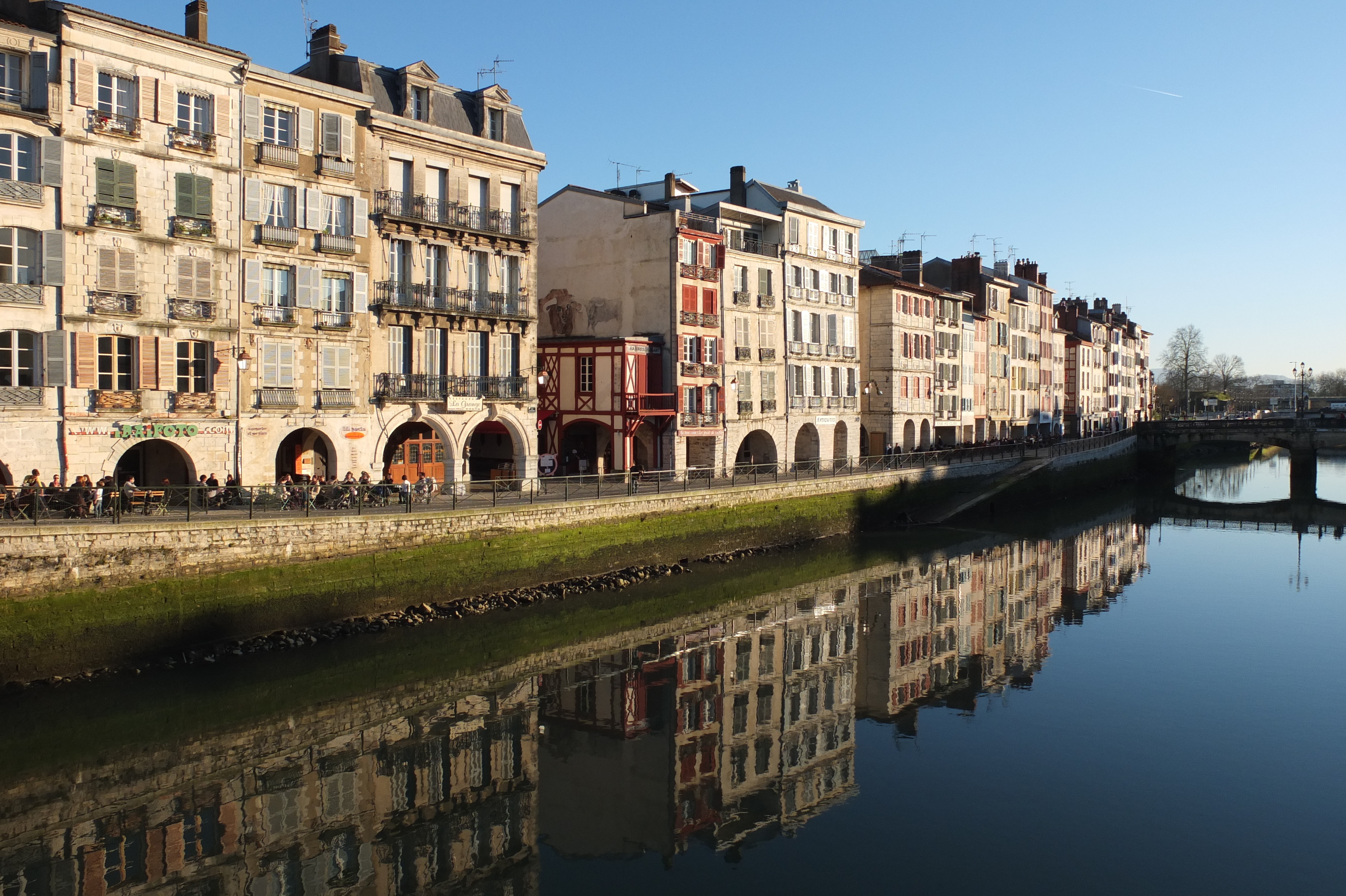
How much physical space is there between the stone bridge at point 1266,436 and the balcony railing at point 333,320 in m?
63.3

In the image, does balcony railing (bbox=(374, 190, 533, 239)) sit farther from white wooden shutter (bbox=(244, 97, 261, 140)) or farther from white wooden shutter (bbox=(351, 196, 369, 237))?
white wooden shutter (bbox=(244, 97, 261, 140))

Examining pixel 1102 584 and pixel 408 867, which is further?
pixel 1102 584

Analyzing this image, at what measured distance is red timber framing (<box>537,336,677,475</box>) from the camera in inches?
1732

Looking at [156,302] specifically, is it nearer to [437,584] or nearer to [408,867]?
[437,584]

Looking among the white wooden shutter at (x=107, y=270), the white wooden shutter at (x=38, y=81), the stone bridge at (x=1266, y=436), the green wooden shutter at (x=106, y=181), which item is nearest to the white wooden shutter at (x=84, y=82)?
the white wooden shutter at (x=38, y=81)

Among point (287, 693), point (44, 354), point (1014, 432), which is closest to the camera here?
point (287, 693)

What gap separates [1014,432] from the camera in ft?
272

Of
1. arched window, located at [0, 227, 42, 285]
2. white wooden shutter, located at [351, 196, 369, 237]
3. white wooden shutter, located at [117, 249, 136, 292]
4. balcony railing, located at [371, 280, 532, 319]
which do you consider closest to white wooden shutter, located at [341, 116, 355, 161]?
white wooden shutter, located at [351, 196, 369, 237]

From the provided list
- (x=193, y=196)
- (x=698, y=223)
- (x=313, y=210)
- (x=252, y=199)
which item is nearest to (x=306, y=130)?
(x=313, y=210)

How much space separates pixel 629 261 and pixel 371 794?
32.7m

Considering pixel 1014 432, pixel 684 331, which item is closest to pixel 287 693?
pixel 684 331

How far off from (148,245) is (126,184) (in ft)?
5.40

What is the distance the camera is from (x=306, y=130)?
3256cm

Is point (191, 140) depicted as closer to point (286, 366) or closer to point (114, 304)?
point (114, 304)
